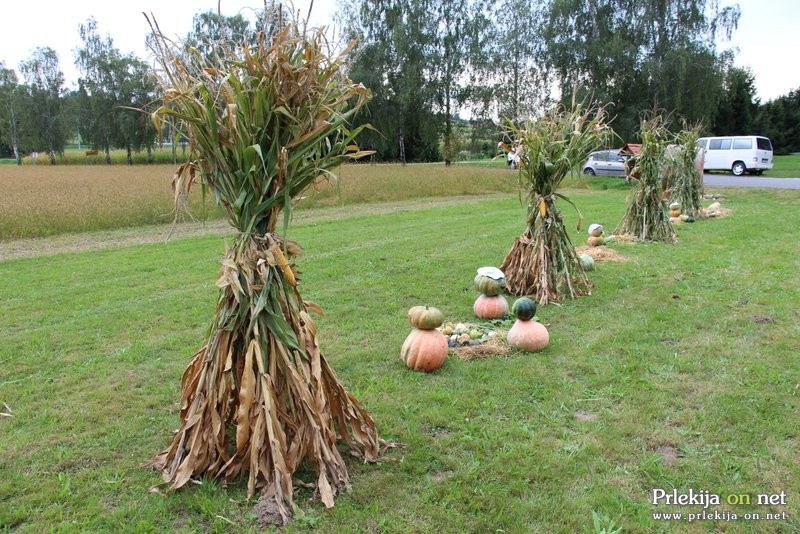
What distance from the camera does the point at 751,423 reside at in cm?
340

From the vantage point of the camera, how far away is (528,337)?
462cm

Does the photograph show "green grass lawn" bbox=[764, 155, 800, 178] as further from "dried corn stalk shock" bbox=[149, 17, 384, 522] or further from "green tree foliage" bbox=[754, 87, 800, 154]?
"dried corn stalk shock" bbox=[149, 17, 384, 522]

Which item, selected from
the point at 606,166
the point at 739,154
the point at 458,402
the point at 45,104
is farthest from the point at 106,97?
the point at 458,402

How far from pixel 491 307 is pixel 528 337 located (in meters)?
0.95

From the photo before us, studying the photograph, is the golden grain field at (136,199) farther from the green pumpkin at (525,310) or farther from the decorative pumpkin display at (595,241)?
the decorative pumpkin display at (595,241)

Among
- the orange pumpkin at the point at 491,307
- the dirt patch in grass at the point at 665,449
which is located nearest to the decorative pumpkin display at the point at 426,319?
the orange pumpkin at the point at 491,307

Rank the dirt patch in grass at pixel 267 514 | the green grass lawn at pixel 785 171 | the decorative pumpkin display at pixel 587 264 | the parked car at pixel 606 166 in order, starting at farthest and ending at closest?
the parked car at pixel 606 166, the green grass lawn at pixel 785 171, the decorative pumpkin display at pixel 587 264, the dirt patch in grass at pixel 267 514

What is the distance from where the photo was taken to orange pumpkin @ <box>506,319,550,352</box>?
4621mm

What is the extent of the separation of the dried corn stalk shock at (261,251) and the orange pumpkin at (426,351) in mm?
1397

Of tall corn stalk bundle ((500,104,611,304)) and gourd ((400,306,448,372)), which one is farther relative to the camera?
tall corn stalk bundle ((500,104,611,304))

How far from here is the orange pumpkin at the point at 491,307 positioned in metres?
5.52

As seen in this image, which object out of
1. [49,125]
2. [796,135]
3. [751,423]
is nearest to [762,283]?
[751,423]

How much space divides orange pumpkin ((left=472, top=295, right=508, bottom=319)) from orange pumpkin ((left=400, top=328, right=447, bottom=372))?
1.37 metres

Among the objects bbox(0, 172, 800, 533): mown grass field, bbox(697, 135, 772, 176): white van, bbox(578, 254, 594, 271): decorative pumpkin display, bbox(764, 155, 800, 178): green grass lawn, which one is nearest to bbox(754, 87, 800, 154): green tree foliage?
bbox(764, 155, 800, 178): green grass lawn
